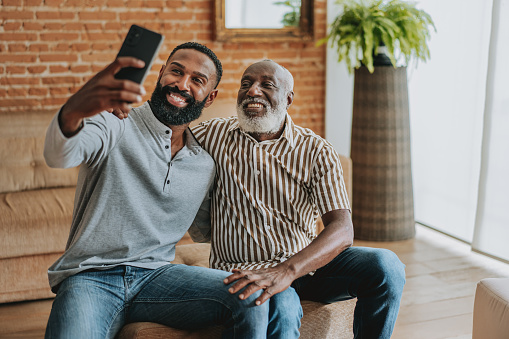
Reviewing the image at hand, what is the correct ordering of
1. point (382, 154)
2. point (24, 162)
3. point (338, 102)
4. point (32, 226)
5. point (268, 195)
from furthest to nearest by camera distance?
point (338, 102), point (382, 154), point (24, 162), point (32, 226), point (268, 195)

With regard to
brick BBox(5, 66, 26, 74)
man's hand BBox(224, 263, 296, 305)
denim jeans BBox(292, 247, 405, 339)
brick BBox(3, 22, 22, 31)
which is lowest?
denim jeans BBox(292, 247, 405, 339)

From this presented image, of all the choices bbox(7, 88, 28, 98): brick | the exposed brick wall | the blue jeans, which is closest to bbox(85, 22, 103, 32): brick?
the exposed brick wall

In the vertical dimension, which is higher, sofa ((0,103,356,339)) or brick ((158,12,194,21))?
brick ((158,12,194,21))

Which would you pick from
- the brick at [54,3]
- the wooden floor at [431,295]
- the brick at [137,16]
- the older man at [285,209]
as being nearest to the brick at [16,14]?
the brick at [54,3]

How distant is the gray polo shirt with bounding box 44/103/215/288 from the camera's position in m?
1.61

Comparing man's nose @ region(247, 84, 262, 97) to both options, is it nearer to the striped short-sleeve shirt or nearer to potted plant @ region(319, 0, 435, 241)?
the striped short-sleeve shirt

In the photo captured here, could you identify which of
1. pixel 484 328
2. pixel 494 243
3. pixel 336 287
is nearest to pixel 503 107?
pixel 494 243

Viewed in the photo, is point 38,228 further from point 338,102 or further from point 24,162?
point 338,102

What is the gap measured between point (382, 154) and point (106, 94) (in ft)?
8.49

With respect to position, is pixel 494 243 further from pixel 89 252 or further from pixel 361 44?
pixel 89 252

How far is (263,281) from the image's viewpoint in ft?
5.20

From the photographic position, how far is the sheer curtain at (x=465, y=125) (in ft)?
10.3

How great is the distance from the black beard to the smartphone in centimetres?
47

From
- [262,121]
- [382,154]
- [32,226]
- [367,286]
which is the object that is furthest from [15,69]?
[367,286]
